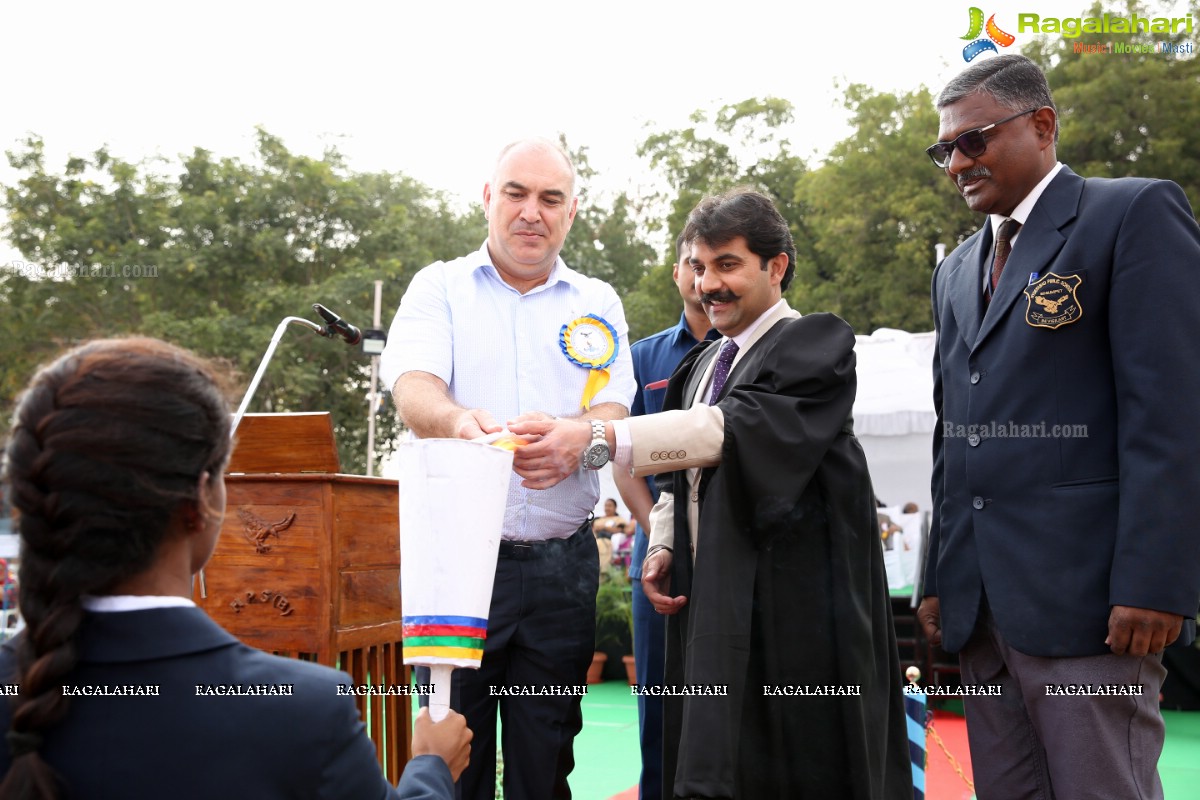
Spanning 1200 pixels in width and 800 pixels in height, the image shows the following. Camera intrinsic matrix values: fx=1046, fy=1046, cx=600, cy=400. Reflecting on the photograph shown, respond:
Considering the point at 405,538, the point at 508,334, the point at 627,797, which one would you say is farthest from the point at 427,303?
the point at 627,797

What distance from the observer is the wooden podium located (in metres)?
3.40

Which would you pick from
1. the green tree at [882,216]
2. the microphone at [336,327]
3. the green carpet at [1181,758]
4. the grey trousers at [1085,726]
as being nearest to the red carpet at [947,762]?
the green carpet at [1181,758]

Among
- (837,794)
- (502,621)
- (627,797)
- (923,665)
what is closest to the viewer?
(837,794)

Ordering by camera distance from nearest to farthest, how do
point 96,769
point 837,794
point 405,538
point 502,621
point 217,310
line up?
point 96,769 → point 405,538 → point 837,794 → point 502,621 → point 217,310

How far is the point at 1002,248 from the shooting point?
9.93ft

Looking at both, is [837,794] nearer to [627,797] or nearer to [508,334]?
[508,334]

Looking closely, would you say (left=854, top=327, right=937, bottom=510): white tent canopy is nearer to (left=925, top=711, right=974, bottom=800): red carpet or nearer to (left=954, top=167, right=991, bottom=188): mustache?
(left=925, top=711, right=974, bottom=800): red carpet

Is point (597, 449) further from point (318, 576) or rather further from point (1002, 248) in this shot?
point (1002, 248)

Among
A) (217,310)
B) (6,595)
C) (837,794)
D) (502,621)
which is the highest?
(217,310)

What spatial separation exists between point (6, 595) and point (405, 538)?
10.2m

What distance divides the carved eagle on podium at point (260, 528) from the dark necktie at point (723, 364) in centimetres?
146

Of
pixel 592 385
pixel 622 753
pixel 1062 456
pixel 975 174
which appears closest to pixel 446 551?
pixel 592 385

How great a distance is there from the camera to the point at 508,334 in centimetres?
331

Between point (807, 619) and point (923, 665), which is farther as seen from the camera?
point (923, 665)
